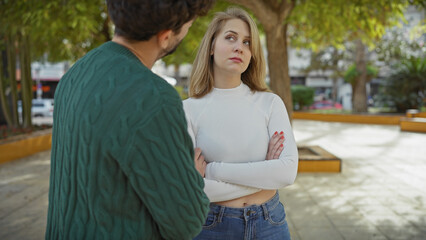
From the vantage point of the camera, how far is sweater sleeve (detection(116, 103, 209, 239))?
920 mm

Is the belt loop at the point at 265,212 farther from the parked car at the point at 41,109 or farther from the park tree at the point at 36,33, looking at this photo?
the parked car at the point at 41,109

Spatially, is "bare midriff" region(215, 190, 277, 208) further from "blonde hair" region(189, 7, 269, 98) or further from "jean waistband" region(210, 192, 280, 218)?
"blonde hair" region(189, 7, 269, 98)

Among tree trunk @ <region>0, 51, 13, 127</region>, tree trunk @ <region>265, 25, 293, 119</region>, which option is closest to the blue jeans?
tree trunk @ <region>265, 25, 293, 119</region>

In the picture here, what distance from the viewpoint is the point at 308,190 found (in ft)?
18.1

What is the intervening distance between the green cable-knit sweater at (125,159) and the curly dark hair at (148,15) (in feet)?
Result: 0.24

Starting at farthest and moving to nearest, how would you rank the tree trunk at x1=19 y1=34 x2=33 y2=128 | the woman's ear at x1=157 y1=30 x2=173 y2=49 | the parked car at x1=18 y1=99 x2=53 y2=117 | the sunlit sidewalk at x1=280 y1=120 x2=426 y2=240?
1. the parked car at x1=18 y1=99 x2=53 y2=117
2. the tree trunk at x1=19 y1=34 x2=33 y2=128
3. the sunlit sidewalk at x1=280 y1=120 x2=426 y2=240
4. the woman's ear at x1=157 y1=30 x2=173 y2=49

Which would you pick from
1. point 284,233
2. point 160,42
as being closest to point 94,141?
point 160,42

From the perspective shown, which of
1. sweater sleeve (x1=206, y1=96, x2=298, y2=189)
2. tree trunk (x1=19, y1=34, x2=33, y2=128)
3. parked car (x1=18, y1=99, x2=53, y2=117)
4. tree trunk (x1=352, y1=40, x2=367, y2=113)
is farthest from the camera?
parked car (x1=18, y1=99, x2=53, y2=117)

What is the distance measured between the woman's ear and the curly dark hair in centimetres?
2

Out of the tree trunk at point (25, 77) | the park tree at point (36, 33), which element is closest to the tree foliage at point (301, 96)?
the park tree at point (36, 33)

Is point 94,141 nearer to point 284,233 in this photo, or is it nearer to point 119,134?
point 119,134

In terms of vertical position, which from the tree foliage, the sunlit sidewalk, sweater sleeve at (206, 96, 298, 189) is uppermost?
sweater sleeve at (206, 96, 298, 189)

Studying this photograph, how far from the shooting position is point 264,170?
1.70 metres

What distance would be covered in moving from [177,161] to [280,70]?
6.68 meters
